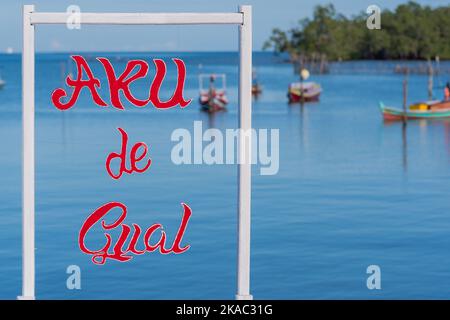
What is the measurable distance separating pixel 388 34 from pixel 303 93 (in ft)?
309

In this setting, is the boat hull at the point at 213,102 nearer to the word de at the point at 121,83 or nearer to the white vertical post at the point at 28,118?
the word de at the point at 121,83

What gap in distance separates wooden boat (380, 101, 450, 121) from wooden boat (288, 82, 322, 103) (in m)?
14.6

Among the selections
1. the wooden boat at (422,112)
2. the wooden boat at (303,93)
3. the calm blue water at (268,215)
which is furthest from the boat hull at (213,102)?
the calm blue water at (268,215)

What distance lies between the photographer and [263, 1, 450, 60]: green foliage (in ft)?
467

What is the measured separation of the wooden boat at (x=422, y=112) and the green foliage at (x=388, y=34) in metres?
98.6

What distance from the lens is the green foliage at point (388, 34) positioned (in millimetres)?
142250

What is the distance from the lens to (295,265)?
44.5ft

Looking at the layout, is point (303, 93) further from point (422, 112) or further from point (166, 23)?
point (166, 23)

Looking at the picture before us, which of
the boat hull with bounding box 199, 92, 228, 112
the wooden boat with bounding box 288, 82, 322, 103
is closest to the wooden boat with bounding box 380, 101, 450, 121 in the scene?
the boat hull with bounding box 199, 92, 228, 112

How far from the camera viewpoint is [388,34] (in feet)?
488

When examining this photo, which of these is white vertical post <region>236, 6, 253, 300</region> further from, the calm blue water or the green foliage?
the green foliage

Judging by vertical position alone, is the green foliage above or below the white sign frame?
above

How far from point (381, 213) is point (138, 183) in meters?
6.23

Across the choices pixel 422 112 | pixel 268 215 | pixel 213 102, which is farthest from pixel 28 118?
pixel 213 102
